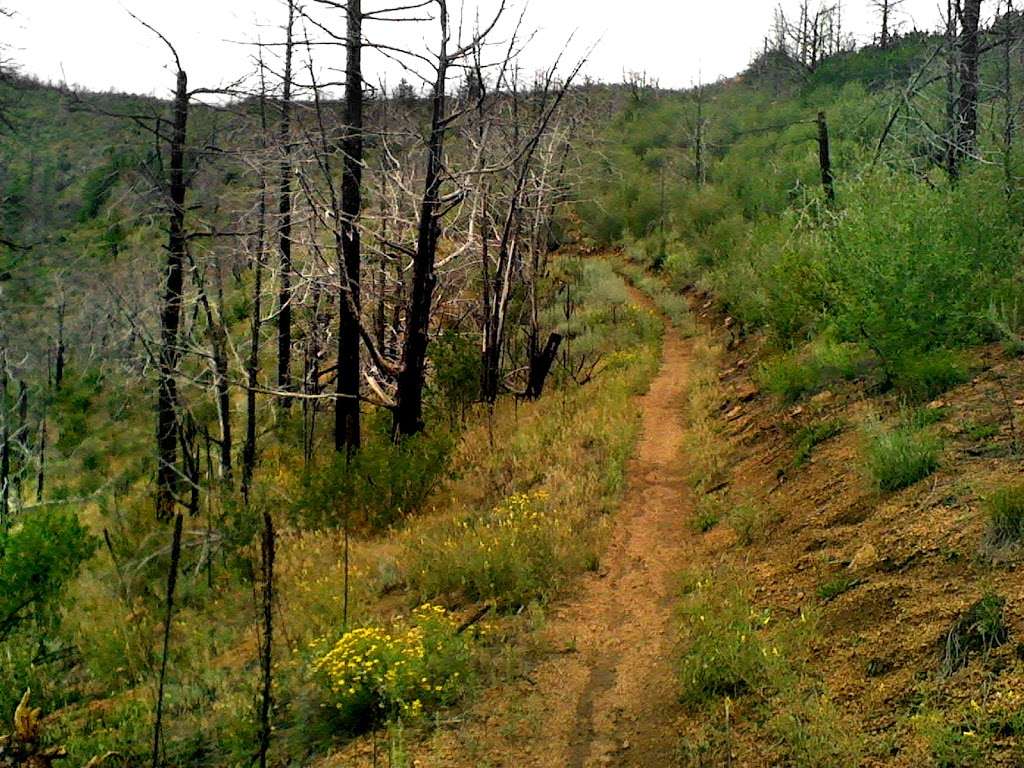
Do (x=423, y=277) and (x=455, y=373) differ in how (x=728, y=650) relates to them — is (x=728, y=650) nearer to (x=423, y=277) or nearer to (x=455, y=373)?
(x=423, y=277)

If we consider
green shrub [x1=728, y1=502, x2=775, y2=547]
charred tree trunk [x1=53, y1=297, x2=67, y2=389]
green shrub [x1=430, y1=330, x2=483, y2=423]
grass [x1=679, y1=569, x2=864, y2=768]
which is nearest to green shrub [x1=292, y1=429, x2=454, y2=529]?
green shrub [x1=728, y1=502, x2=775, y2=547]

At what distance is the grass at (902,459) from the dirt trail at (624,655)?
173 centimetres

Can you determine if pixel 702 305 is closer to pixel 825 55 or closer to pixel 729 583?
pixel 729 583

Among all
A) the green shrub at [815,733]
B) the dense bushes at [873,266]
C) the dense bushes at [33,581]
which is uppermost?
the dense bushes at [873,266]

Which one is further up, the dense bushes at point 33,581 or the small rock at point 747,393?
the small rock at point 747,393

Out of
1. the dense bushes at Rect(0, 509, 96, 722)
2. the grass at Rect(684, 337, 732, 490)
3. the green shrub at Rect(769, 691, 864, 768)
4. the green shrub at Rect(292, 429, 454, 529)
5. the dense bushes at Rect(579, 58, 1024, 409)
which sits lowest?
the dense bushes at Rect(0, 509, 96, 722)

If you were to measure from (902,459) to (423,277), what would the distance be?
5.84 meters

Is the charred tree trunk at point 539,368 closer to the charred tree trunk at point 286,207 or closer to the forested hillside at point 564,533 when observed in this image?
the forested hillside at point 564,533

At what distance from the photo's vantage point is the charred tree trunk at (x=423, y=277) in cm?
901

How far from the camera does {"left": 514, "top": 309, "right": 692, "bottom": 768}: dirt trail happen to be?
4.12 metres

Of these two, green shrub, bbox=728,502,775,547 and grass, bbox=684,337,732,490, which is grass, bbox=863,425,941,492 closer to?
green shrub, bbox=728,502,775,547

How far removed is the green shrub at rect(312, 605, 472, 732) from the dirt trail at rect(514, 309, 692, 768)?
1.85ft

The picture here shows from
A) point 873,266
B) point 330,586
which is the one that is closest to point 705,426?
point 873,266

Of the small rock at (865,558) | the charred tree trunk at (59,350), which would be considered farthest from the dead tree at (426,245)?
the charred tree trunk at (59,350)
